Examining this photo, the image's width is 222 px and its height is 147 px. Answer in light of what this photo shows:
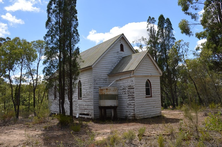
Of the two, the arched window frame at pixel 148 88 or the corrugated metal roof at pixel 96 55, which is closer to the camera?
the arched window frame at pixel 148 88

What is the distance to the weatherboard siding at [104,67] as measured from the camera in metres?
17.7

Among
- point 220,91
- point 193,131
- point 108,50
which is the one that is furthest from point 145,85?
point 220,91

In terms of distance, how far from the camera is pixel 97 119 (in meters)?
17.2

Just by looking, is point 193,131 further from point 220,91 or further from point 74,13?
point 220,91

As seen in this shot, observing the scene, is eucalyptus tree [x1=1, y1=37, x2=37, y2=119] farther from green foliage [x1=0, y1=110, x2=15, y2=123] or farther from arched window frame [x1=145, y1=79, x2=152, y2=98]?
arched window frame [x1=145, y1=79, x2=152, y2=98]

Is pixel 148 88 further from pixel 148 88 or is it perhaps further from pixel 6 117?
pixel 6 117

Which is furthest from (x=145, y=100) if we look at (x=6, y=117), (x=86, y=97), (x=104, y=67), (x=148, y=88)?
(x=6, y=117)

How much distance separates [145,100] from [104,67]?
208 inches

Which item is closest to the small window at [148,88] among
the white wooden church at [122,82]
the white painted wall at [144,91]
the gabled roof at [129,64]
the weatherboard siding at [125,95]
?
the white wooden church at [122,82]

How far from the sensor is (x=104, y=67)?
18.5 m

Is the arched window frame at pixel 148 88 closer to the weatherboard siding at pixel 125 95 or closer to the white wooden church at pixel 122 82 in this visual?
the white wooden church at pixel 122 82

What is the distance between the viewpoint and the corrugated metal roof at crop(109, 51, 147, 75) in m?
16.2

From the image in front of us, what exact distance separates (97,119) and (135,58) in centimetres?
680

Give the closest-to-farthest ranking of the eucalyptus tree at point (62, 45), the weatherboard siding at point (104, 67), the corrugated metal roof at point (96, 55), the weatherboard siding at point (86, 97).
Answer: the eucalyptus tree at point (62, 45) < the weatherboard siding at point (104, 67) < the weatherboard siding at point (86, 97) < the corrugated metal roof at point (96, 55)
